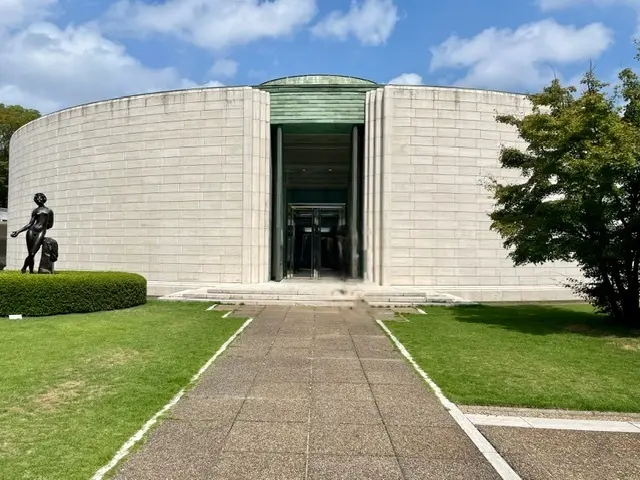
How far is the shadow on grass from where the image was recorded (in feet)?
35.7

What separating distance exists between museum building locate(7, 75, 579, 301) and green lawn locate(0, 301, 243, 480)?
820 cm

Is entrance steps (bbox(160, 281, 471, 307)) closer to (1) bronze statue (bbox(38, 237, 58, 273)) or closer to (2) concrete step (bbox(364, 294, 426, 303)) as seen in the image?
(2) concrete step (bbox(364, 294, 426, 303))

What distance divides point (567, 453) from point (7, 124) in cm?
5361

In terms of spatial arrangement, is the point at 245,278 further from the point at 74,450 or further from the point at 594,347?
the point at 74,450

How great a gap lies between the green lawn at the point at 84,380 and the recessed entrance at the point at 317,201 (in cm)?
1003

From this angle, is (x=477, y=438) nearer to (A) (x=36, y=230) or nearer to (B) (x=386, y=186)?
(A) (x=36, y=230)

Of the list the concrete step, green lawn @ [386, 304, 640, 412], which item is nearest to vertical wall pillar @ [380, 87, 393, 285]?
the concrete step

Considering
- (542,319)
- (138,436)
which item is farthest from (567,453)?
(542,319)

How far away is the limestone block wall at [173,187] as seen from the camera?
1927 centimetres

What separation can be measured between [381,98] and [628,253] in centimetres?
1096

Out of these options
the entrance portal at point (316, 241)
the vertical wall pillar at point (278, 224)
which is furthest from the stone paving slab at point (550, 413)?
the entrance portal at point (316, 241)

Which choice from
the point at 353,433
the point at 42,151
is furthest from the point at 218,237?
the point at 353,433

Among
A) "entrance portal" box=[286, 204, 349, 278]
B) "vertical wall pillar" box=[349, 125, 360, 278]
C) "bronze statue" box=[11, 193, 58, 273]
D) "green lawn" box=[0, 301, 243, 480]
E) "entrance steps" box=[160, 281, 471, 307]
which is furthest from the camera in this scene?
"entrance portal" box=[286, 204, 349, 278]

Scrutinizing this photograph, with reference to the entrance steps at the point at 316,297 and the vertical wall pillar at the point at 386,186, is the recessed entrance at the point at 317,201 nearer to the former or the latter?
the vertical wall pillar at the point at 386,186
